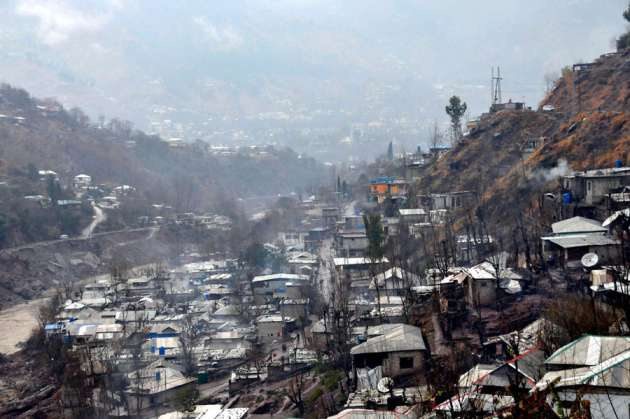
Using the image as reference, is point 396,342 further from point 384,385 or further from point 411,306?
point 411,306

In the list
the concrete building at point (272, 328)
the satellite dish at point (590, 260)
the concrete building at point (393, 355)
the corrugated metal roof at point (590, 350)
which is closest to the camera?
the corrugated metal roof at point (590, 350)

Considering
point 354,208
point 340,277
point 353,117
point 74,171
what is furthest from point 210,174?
point 353,117

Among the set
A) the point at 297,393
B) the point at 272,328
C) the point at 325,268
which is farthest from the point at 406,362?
the point at 325,268

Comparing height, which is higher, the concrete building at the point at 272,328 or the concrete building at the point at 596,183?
the concrete building at the point at 596,183

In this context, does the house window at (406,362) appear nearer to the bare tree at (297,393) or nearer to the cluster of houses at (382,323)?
the cluster of houses at (382,323)

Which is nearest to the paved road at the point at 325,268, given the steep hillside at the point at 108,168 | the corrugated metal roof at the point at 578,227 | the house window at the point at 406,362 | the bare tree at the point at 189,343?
the bare tree at the point at 189,343

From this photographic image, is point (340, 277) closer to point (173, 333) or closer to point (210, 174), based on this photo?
point (173, 333)

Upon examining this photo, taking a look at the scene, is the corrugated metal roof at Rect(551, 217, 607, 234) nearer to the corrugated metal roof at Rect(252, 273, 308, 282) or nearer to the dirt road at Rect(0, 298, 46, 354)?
the corrugated metal roof at Rect(252, 273, 308, 282)
